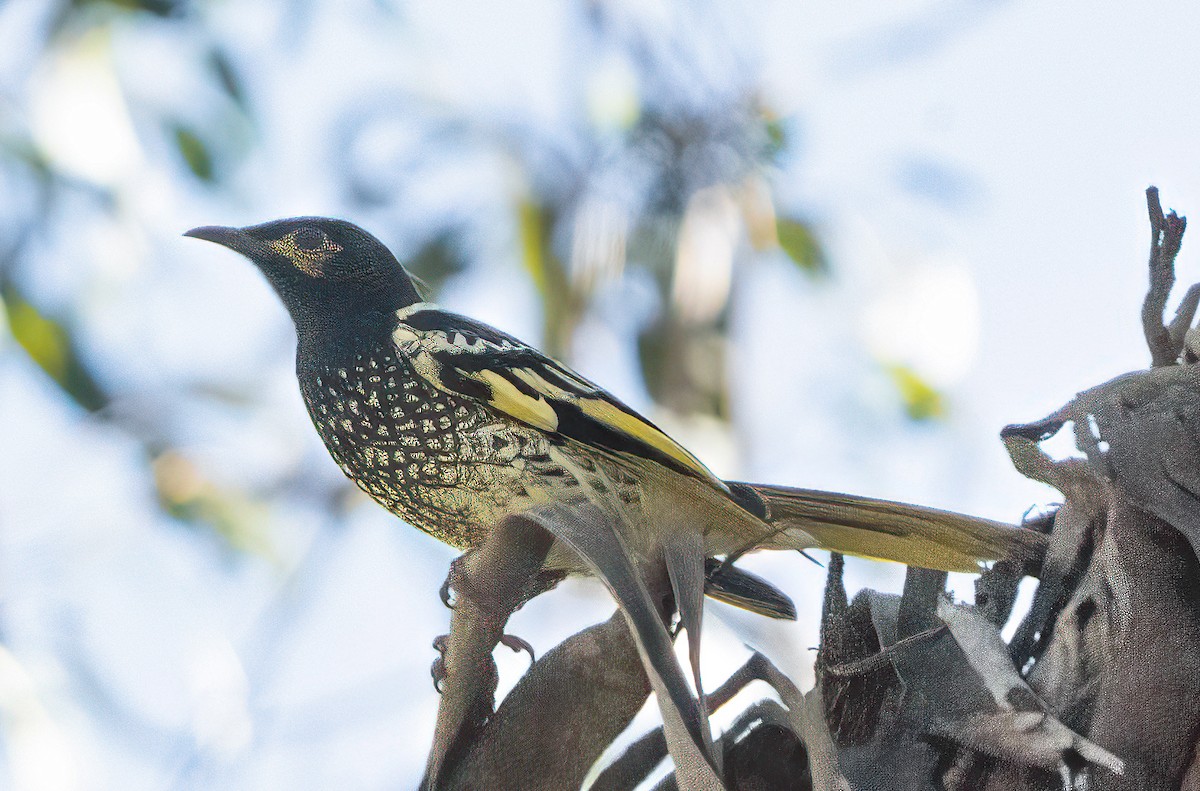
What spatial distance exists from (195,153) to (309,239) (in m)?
3.04

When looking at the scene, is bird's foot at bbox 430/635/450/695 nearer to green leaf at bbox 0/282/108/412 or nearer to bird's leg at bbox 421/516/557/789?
bird's leg at bbox 421/516/557/789

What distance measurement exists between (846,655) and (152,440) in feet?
18.7

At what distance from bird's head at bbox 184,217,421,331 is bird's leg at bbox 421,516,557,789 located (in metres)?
1.19

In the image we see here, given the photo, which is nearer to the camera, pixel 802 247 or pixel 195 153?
pixel 195 153

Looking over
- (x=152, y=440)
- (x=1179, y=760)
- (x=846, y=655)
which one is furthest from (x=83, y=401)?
(x=1179, y=760)

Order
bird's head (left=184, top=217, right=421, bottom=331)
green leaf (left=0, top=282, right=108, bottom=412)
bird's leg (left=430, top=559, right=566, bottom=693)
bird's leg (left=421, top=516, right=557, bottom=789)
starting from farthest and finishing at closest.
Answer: green leaf (left=0, top=282, right=108, bottom=412)
bird's head (left=184, top=217, right=421, bottom=331)
bird's leg (left=430, top=559, right=566, bottom=693)
bird's leg (left=421, top=516, right=557, bottom=789)

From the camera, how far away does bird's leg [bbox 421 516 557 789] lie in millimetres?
1546

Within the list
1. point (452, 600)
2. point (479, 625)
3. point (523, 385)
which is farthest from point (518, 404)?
point (479, 625)

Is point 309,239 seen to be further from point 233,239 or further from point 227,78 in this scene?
point 227,78

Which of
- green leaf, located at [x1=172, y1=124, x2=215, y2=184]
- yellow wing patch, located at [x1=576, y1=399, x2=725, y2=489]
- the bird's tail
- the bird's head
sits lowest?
the bird's tail

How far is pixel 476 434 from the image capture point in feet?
8.05

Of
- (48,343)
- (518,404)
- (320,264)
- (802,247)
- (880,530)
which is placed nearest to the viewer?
(880,530)

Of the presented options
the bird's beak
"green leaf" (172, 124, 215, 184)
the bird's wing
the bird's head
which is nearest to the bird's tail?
the bird's wing

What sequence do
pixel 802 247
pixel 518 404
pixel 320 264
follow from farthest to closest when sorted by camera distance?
pixel 802 247, pixel 320 264, pixel 518 404
